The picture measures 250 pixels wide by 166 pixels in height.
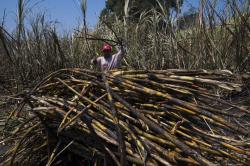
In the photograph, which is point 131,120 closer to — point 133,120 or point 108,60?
point 133,120

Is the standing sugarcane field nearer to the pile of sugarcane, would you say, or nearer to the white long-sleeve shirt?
the pile of sugarcane

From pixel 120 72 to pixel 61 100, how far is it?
0.38 m

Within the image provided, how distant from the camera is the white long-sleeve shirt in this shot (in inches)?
258

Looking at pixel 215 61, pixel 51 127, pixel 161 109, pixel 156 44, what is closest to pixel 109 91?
pixel 161 109

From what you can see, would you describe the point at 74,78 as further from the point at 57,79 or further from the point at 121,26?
the point at 121,26

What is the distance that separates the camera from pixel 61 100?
9.03 ft

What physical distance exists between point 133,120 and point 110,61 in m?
4.43

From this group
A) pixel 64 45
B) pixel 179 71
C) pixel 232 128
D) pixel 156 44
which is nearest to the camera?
pixel 232 128

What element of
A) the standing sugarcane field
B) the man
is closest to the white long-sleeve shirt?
the man

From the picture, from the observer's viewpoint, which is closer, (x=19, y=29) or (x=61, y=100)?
(x=61, y=100)

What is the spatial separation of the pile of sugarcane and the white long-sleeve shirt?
3494 mm

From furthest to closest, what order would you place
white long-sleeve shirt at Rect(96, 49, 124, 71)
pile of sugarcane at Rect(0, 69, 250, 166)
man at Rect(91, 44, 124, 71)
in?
man at Rect(91, 44, 124, 71), white long-sleeve shirt at Rect(96, 49, 124, 71), pile of sugarcane at Rect(0, 69, 250, 166)

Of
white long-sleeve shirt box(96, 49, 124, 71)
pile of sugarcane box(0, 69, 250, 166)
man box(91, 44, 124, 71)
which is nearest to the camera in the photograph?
pile of sugarcane box(0, 69, 250, 166)

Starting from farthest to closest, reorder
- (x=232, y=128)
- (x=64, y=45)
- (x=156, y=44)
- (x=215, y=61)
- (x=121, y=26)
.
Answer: (x=64, y=45), (x=121, y=26), (x=156, y=44), (x=215, y=61), (x=232, y=128)
